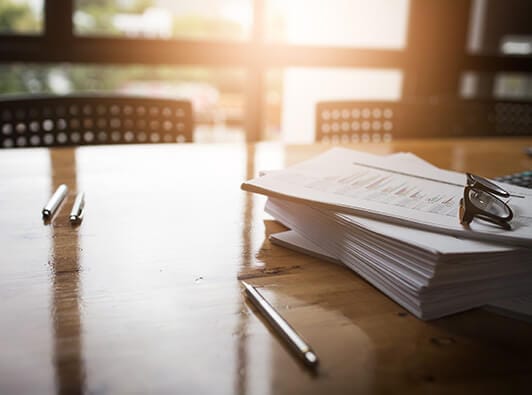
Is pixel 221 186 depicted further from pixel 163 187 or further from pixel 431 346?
pixel 431 346

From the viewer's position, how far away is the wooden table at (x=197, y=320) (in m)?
0.38

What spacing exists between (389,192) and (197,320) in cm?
31

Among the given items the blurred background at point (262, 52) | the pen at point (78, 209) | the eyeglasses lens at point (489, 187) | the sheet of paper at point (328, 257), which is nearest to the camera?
the sheet of paper at point (328, 257)

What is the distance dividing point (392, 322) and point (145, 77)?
2.29 metres

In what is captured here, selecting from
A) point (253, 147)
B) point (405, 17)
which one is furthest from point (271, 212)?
point (405, 17)

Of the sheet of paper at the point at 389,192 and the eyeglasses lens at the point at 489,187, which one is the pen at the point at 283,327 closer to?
the sheet of paper at the point at 389,192

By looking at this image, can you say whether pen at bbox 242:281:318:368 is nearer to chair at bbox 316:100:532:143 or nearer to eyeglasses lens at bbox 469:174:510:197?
eyeglasses lens at bbox 469:174:510:197

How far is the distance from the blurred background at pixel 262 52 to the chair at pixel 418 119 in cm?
89

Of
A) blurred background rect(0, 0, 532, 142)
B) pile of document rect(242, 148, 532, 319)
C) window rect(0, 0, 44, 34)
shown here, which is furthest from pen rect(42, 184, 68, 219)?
window rect(0, 0, 44, 34)

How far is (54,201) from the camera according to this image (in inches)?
30.6

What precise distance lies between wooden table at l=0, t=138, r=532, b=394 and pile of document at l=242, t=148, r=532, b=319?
19 millimetres

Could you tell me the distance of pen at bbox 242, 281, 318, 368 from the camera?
0.40 m

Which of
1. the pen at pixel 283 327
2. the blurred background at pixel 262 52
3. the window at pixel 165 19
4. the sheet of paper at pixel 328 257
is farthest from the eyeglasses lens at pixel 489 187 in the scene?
the window at pixel 165 19

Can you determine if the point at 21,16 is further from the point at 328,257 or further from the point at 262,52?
the point at 328,257
